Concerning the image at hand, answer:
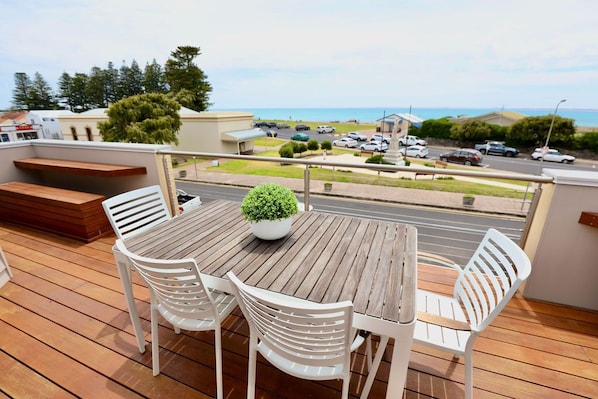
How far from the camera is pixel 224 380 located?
144 cm

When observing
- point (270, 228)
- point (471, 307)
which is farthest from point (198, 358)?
point (471, 307)

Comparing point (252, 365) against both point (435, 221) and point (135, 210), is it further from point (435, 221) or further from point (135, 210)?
point (435, 221)

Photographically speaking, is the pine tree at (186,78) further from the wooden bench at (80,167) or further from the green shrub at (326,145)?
the wooden bench at (80,167)

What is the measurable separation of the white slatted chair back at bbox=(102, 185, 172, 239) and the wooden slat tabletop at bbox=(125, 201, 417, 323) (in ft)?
1.09

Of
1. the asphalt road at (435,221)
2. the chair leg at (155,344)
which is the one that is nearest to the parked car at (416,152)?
the asphalt road at (435,221)

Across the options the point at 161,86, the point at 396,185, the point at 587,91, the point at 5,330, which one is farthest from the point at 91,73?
the point at 587,91

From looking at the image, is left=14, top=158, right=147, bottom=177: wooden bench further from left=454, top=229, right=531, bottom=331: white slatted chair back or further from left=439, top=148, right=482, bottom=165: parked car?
left=439, top=148, right=482, bottom=165: parked car

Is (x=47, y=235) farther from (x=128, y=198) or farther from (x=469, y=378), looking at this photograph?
(x=469, y=378)

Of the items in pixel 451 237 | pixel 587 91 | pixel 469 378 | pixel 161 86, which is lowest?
pixel 451 237

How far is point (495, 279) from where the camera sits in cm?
119

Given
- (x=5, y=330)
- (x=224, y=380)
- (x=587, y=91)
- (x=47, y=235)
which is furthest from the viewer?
(x=587, y=91)

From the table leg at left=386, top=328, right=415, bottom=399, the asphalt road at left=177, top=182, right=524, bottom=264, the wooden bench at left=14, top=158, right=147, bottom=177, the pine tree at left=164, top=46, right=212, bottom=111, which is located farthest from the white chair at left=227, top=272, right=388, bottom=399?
the pine tree at left=164, top=46, right=212, bottom=111

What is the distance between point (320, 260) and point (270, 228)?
341mm

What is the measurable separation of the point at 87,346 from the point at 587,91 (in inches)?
1423
